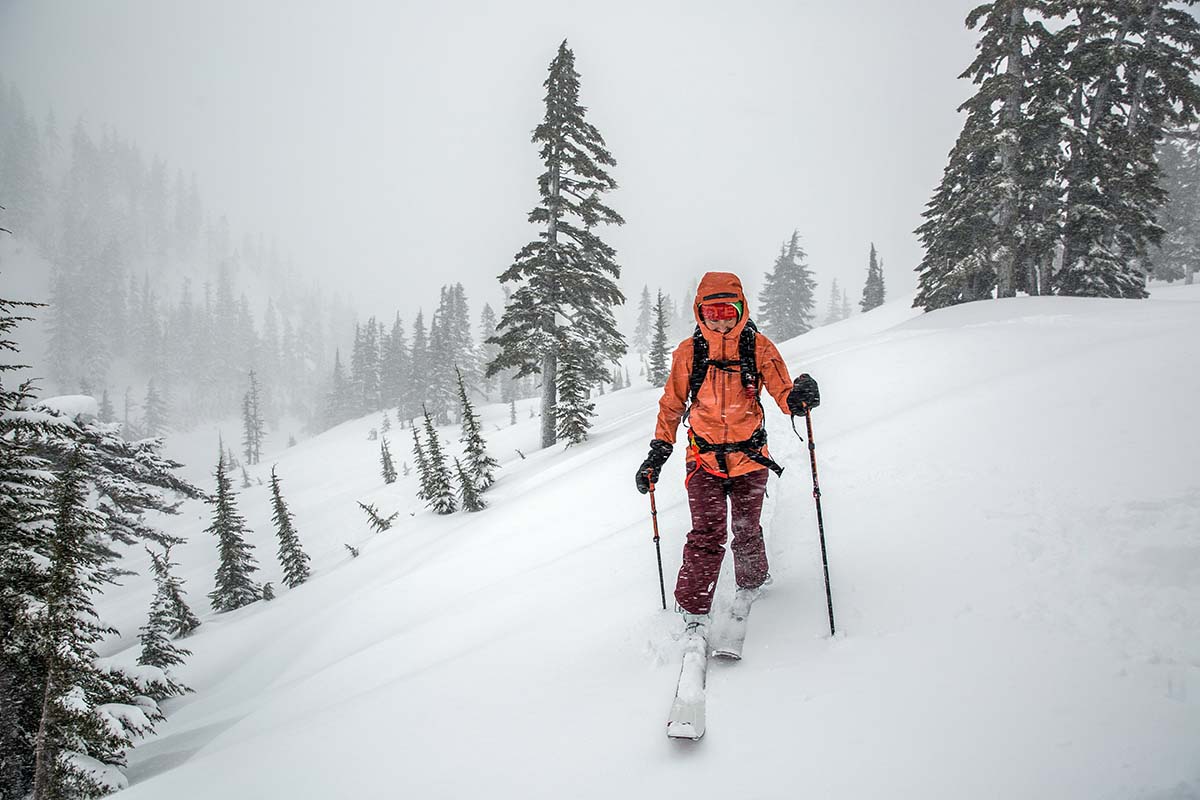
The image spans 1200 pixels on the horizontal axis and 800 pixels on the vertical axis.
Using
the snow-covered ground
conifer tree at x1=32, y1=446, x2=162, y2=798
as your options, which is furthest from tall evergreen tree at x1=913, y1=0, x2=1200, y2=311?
conifer tree at x1=32, y1=446, x2=162, y2=798

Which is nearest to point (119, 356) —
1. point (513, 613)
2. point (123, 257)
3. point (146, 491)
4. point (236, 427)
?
point (236, 427)

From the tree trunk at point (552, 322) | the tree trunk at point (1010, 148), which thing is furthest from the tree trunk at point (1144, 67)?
the tree trunk at point (552, 322)

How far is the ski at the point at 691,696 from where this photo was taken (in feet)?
9.46

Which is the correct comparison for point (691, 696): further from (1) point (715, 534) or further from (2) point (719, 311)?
(2) point (719, 311)

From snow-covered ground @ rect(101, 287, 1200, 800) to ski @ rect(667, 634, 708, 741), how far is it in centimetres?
15

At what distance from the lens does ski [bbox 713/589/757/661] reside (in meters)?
3.55

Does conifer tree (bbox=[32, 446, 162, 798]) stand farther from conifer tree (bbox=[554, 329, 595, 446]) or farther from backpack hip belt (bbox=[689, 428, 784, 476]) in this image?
conifer tree (bbox=[554, 329, 595, 446])

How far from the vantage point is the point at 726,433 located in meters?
3.94

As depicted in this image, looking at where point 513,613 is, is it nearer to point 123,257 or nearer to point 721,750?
point 721,750

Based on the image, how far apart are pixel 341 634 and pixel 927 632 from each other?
9113 mm

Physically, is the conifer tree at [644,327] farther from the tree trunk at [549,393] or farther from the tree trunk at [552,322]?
the tree trunk at [552,322]

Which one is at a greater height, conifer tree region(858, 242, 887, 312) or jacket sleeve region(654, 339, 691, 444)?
conifer tree region(858, 242, 887, 312)

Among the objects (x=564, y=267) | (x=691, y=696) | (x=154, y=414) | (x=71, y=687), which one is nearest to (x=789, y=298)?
(x=564, y=267)

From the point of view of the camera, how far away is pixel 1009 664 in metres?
2.93
